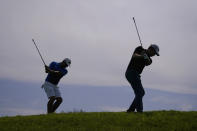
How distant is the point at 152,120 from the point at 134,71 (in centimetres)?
220

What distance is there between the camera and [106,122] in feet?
44.7

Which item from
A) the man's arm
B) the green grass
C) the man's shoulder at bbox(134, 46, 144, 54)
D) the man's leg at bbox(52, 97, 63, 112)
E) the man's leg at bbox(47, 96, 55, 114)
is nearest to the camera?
the green grass

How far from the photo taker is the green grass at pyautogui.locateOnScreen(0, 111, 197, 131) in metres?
12.9

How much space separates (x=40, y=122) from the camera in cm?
1398

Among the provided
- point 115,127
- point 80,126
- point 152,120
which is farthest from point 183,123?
point 80,126

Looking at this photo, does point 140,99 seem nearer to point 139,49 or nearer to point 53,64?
point 139,49

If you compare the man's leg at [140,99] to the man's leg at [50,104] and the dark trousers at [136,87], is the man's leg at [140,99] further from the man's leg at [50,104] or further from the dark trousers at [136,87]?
the man's leg at [50,104]

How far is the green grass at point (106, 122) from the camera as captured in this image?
1289cm

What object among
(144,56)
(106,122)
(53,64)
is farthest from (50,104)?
(144,56)

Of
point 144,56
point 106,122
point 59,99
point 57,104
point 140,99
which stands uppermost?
point 144,56

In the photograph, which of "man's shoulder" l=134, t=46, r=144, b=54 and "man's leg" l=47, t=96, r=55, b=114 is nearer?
"man's shoulder" l=134, t=46, r=144, b=54

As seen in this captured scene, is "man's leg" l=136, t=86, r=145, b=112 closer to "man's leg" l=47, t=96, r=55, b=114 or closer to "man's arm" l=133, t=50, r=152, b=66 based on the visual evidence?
"man's arm" l=133, t=50, r=152, b=66

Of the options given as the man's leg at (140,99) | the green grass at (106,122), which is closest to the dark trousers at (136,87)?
the man's leg at (140,99)

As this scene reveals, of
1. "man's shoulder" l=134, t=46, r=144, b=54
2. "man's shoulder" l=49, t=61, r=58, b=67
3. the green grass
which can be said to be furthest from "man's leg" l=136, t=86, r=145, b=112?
"man's shoulder" l=49, t=61, r=58, b=67
